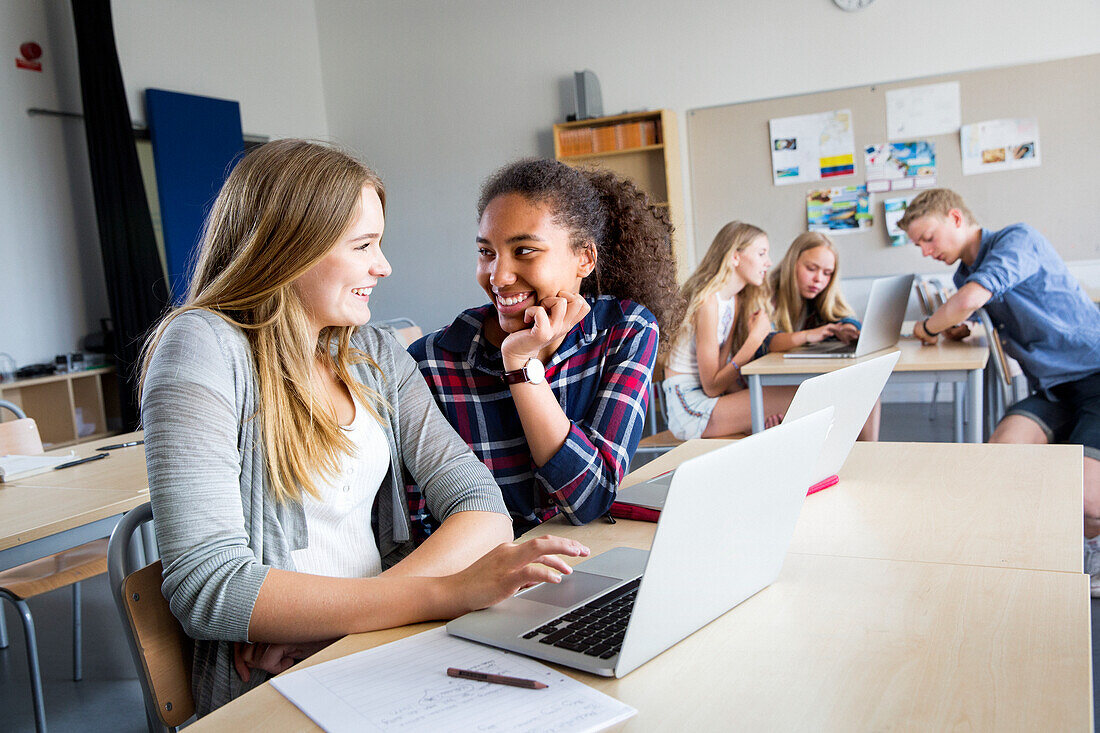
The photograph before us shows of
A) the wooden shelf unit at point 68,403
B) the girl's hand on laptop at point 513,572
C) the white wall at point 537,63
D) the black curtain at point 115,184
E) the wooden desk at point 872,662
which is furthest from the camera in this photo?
the white wall at point 537,63

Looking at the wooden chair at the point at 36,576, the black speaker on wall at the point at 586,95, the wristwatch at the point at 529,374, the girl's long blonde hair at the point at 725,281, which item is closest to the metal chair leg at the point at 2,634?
the wooden chair at the point at 36,576

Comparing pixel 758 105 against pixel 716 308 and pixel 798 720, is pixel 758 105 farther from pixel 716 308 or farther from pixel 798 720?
pixel 798 720

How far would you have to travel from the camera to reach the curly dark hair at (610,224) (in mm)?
1580

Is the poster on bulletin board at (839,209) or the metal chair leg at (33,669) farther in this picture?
the poster on bulletin board at (839,209)

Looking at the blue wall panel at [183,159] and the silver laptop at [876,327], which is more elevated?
the blue wall panel at [183,159]

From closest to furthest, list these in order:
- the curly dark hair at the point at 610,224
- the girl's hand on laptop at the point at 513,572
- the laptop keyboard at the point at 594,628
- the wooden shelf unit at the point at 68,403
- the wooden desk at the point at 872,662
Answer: the wooden desk at the point at 872,662, the laptop keyboard at the point at 594,628, the girl's hand on laptop at the point at 513,572, the curly dark hair at the point at 610,224, the wooden shelf unit at the point at 68,403

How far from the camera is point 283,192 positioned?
3.87 ft

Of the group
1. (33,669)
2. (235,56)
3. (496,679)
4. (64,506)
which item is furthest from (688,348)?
(235,56)

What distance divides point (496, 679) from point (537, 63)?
6001 mm

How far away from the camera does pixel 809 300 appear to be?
366 cm

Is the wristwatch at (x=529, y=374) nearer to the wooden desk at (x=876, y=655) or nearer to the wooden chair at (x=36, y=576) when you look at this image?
the wooden desk at (x=876, y=655)

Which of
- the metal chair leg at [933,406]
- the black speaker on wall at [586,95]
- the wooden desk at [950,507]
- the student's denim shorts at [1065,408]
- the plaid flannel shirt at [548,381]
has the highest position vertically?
the black speaker on wall at [586,95]

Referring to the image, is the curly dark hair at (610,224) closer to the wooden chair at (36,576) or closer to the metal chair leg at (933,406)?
the wooden chair at (36,576)

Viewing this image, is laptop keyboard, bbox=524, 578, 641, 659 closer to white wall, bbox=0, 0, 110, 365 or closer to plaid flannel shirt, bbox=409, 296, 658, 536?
plaid flannel shirt, bbox=409, 296, 658, 536
